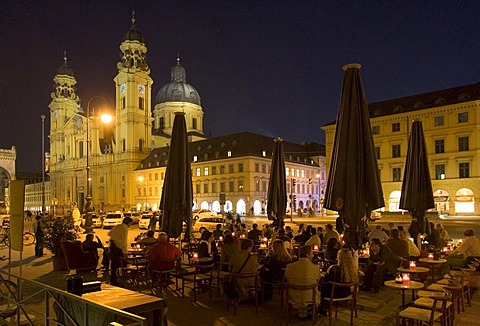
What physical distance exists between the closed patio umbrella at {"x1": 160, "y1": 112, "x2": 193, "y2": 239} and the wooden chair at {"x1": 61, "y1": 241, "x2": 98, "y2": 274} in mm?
2711

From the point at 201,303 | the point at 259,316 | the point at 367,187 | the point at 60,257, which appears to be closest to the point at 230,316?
the point at 259,316

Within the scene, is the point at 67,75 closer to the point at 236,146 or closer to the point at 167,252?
the point at 236,146

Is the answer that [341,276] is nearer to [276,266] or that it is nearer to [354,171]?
[276,266]

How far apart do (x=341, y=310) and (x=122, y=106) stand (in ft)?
264

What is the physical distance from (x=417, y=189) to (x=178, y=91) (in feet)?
288

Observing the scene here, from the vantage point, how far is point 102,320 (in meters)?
4.60

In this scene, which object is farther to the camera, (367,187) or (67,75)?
(67,75)

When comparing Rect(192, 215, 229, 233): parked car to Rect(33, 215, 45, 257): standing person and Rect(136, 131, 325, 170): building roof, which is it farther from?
Rect(136, 131, 325, 170): building roof

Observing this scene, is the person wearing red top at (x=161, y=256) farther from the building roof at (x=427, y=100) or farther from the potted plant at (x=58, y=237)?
the building roof at (x=427, y=100)

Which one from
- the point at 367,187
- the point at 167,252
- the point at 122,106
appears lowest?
the point at 167,252

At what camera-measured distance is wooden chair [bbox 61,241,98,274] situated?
39.8 ft

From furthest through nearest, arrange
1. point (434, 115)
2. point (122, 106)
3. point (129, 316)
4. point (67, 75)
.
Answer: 1. point (67, 75)
2. point (122, 106)
3. point (434, 115)
4. point (129, 316)

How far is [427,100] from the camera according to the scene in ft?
166

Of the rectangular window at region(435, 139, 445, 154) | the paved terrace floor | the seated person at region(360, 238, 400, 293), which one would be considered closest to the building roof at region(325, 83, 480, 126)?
the rectangular window at region(435, 139, 445, 154)
